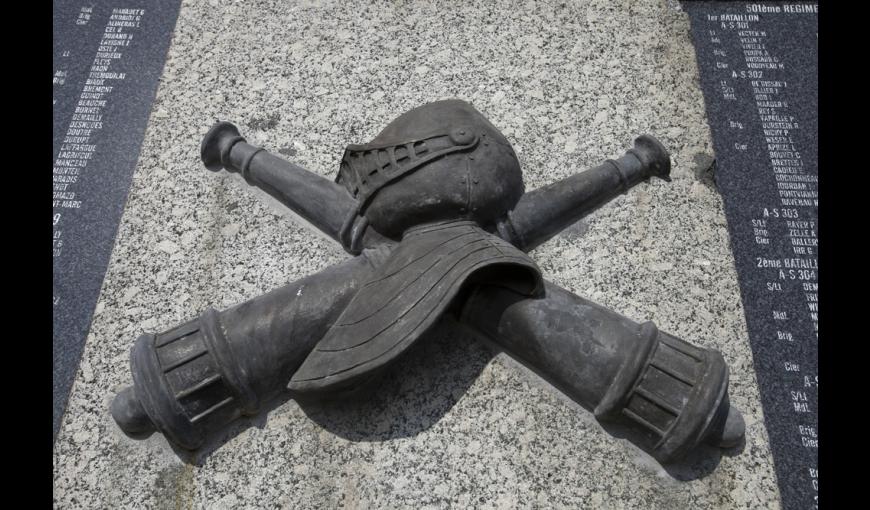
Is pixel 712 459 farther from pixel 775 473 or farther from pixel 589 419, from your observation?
pixel 589 419

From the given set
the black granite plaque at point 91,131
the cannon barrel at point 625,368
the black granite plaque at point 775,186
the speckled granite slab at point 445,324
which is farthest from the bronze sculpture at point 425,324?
the black granite plaque at point 91,131

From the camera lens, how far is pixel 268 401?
1.87 m

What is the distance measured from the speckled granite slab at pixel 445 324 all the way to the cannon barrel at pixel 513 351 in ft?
0.42

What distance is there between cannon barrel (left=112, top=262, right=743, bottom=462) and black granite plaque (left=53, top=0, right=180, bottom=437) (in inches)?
18.7

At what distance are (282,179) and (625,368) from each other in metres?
1.35

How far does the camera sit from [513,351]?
187 cm

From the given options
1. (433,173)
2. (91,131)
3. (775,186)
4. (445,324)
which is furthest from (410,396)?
(91,131)

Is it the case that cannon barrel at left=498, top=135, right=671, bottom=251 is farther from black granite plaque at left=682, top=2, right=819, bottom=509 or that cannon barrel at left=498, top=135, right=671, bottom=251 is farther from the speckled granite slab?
black granite plaque at left=682, top=2, right=819, bottom=509

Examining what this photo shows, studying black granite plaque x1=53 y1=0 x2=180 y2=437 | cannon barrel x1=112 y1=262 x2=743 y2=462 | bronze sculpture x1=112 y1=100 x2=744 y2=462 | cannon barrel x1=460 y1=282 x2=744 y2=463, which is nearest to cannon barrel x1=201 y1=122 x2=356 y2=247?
bronze sculpture x1=112 y1=100 x2=744 y2=462

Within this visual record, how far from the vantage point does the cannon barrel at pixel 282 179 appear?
2.07 metres

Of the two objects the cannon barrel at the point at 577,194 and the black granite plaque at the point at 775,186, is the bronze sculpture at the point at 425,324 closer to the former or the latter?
the cannon barrel at the point at 577,194

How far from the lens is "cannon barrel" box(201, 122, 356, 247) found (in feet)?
6.80

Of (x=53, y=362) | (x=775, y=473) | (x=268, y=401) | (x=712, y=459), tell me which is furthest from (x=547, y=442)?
(x=53, y=362)

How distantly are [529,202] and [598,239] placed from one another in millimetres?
305
